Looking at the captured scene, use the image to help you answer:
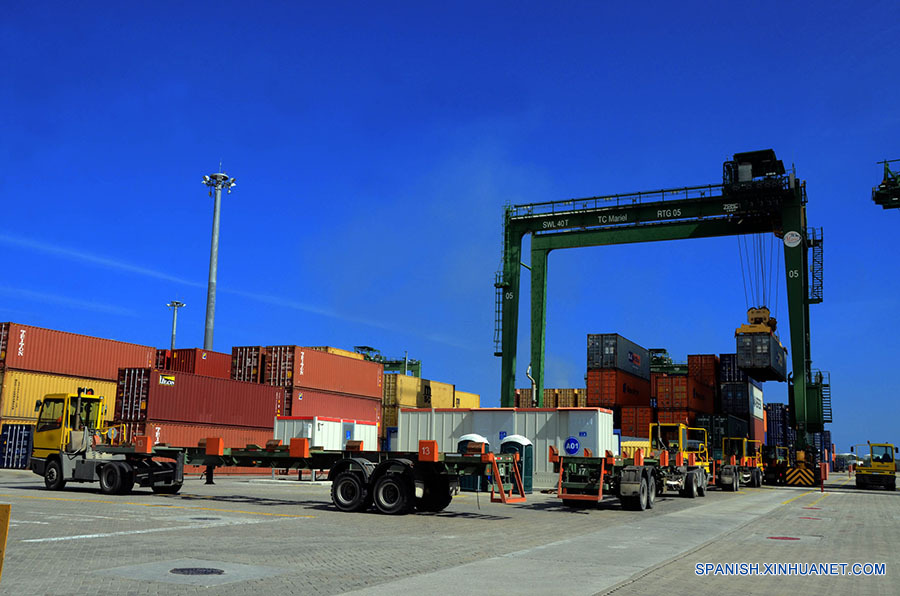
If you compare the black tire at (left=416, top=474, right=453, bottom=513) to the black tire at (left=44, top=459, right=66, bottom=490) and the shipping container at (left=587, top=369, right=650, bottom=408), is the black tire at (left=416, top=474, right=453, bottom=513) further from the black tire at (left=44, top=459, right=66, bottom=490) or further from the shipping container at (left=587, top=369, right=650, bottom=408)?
the shipping container at (left=587, top=369, right=650, bottom=408)

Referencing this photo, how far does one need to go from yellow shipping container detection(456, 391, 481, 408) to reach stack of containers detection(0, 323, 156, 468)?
33972mm

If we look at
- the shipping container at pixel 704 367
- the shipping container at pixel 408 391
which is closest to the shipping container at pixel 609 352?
the shipping container at pixel 704 367

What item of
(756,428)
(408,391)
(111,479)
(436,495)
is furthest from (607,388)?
(111,479)

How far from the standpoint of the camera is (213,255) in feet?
188

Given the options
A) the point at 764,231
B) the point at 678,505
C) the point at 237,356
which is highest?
the point at 764,231

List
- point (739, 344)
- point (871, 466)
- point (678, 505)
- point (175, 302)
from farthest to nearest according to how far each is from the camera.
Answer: point (175, 302)
point (739, 344)
point (871, 466)
point (678, 505)

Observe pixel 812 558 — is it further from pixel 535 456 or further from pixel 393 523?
pixel 535 456

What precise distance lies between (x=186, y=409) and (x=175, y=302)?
62.9 meters

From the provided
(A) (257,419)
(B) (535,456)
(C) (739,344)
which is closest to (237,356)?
(A) (257,419)

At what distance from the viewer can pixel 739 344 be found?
44.7 metres

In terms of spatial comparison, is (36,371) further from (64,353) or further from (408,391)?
(408,391)

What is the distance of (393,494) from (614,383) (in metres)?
38.0

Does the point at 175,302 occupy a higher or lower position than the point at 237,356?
higher

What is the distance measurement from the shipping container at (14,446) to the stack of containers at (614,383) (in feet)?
111
